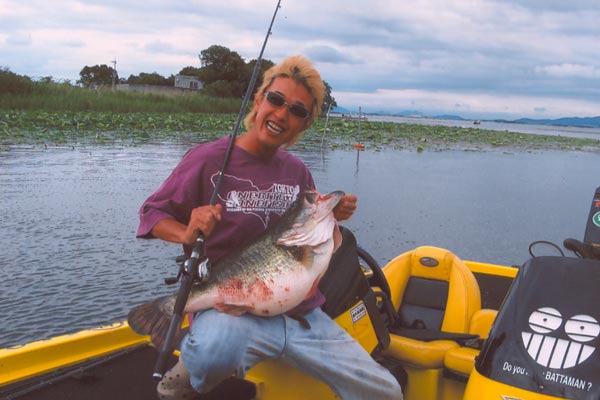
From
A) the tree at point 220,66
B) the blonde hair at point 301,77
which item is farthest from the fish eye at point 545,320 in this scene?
the tree at point 220,66

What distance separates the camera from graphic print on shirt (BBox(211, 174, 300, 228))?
271 centimetres

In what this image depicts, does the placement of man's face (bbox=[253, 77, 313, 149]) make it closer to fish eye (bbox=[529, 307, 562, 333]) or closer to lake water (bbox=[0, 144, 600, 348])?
fish eye (bbox=[529, 307, 562, 333])

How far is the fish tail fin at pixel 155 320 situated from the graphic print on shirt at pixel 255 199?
19.3 inches

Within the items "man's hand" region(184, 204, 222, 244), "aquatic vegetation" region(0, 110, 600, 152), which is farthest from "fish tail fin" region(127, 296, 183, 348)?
"aquatic vegetation" region(0, 110, 600, 152)

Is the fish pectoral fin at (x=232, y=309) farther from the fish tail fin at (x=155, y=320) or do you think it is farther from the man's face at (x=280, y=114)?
the man's face at (x=280, y=114)

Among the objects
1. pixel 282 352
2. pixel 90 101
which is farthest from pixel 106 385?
pixel 90 101

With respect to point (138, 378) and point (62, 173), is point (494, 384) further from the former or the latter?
→ point (62, 173)

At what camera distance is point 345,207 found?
264 centimetres

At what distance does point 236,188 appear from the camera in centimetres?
272

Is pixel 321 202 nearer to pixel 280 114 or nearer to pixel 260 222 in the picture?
pixel 260 222

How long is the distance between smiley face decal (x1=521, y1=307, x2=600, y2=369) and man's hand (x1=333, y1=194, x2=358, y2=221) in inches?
36.5

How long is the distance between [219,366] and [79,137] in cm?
2483

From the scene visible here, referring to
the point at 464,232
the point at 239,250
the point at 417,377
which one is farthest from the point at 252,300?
the point at 464,232

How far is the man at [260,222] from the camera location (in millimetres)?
2438
